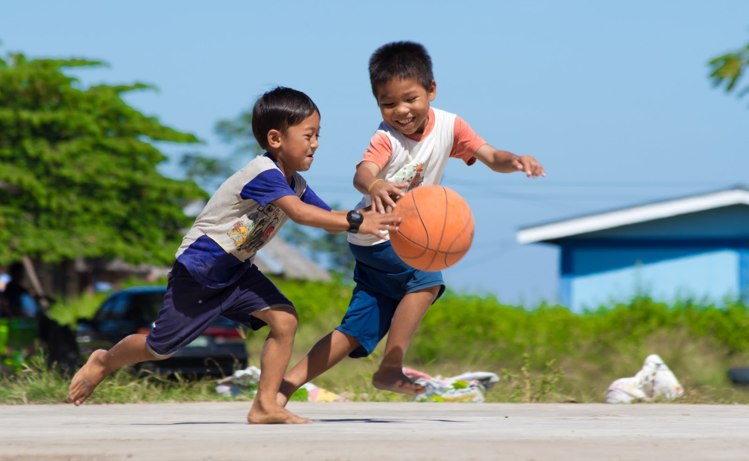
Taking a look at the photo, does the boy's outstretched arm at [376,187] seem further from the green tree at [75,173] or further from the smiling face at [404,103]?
the green tree at [75,173]

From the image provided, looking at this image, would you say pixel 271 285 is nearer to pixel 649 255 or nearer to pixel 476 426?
pixel 476 426

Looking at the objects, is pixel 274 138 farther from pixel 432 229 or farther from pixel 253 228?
pixel 432 229

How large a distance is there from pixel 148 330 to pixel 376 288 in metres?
9.85

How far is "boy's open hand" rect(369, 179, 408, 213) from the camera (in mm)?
6297

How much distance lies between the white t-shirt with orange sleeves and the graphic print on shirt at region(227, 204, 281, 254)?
0.55m

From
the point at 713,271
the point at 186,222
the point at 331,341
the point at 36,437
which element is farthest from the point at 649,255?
the point at 36,437

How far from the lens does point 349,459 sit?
14.9ft

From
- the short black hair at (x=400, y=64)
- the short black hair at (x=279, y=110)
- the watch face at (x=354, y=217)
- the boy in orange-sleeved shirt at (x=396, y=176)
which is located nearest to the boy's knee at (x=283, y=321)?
the boy in orange-sleeved shirt at (x=396, y=176)

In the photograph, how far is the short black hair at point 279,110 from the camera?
6.50 meters

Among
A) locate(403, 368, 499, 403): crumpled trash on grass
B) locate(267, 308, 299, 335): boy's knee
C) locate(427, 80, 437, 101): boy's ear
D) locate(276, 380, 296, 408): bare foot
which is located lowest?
locate(403, 368, 499, 403): crumpled trash on grass

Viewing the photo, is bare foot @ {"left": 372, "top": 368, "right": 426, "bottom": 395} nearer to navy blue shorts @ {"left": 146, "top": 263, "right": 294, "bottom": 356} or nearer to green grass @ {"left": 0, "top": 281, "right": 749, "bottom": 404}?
navy blue shorts @ {"left": 146, "top": 263, "right": 294, "bottom": 356}

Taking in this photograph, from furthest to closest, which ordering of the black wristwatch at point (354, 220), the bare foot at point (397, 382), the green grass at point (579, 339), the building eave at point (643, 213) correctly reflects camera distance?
the building eave at point (643, 213), the green grass at point (579, 339), the bare foot at point (397, 382), the black wristwatch at point (354, 220)

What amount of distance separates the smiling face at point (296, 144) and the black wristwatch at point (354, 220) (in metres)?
0.58

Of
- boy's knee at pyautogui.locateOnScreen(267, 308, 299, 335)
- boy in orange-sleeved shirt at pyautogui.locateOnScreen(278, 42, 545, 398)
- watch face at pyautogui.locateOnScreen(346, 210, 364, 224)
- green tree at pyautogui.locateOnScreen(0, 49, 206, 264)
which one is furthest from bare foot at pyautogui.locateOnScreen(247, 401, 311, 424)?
green tree at pyautogui.locateOnScreen(0, 49, 206, 264)
